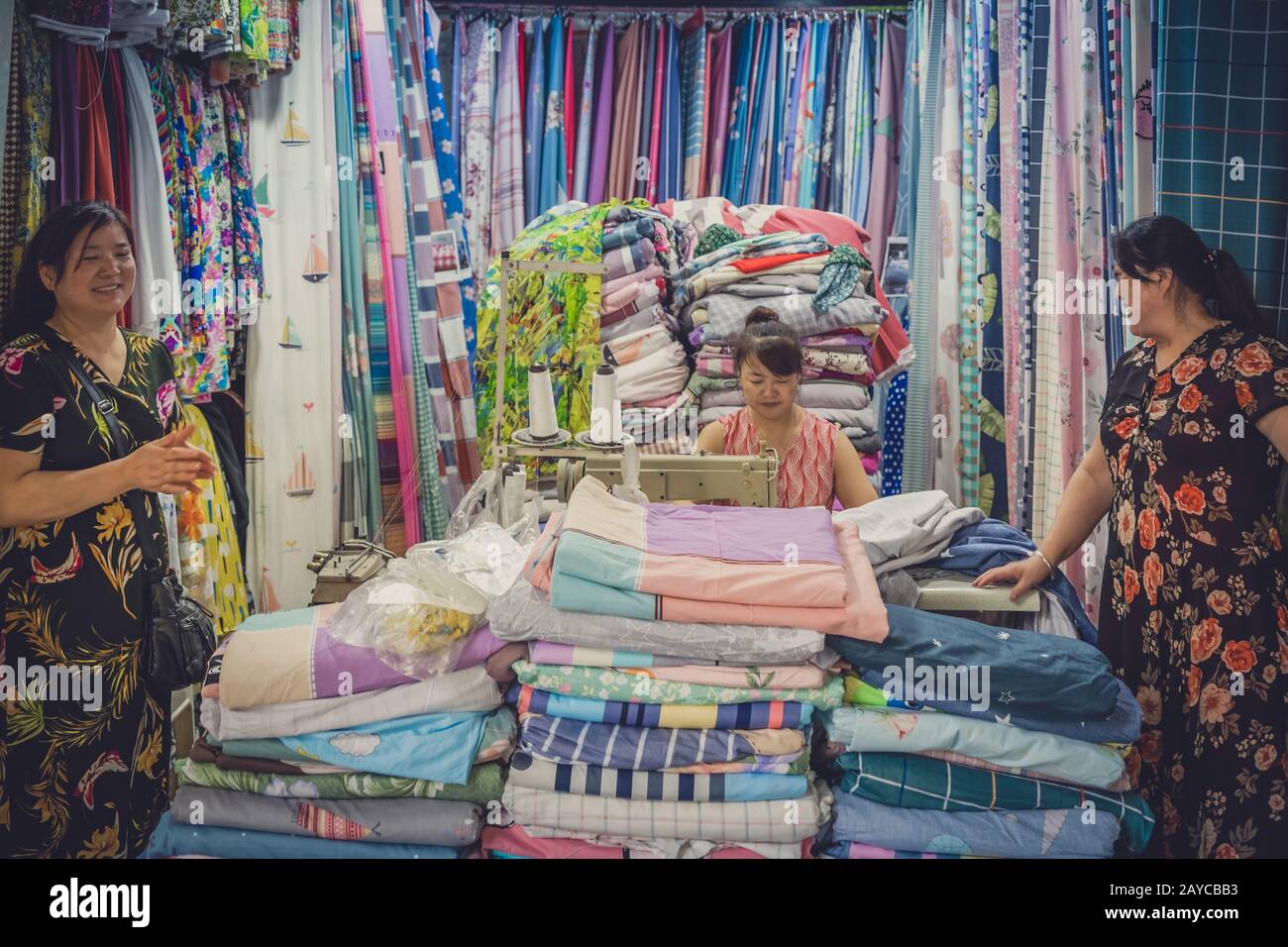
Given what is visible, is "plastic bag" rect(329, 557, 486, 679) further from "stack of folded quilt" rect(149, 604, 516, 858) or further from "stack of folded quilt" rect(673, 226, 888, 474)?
"stack of folded quilt" rect(673, 226, 888, 474)

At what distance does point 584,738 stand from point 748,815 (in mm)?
259

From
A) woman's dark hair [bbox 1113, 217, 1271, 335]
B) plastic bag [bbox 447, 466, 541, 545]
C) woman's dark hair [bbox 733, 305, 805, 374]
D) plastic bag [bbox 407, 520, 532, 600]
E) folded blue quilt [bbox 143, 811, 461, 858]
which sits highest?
woman's dark hair [bbox 1113, 217, 1271, 335]

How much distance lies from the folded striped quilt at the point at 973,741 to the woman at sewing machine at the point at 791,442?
1546 millimetres

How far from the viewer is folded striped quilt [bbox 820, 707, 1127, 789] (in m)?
1.65

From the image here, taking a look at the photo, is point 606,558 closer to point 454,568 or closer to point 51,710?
point 454,568

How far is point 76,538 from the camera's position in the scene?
92.9 inches

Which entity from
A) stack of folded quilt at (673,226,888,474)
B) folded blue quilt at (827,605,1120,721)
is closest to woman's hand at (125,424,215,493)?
folded blue quilt at (827,605,1120,721)

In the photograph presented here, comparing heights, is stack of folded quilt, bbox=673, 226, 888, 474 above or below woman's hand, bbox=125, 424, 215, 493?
above

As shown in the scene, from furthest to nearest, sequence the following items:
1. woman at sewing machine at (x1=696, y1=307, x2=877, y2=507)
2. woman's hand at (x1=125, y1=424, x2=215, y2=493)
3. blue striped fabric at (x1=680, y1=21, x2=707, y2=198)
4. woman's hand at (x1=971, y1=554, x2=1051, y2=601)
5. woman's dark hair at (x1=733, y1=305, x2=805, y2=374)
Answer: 1. blue striped fabric at (x1=680, y1=21, x2=707, y2=198)
2. woman at sewing machine at (x1=696, y1=307, x2=877, y2=507)
3. woman's dark hair at (x1=733, y1=305, x2=805, y2=374)
4. woman's hand at (x1=125, y1=424, x2=215, y2=493)
5. woman's hand at (x1=971, y1=554, x2=1051, y2=601)

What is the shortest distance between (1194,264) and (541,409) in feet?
4.47

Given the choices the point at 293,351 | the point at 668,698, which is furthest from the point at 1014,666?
the point at 293,351

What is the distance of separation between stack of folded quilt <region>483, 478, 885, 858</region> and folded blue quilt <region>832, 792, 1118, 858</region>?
0.23 feet

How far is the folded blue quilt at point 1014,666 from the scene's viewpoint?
5.43ft

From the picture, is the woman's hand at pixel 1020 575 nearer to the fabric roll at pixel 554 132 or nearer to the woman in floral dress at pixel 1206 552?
the woman in floral dress at pixel 1206 552
